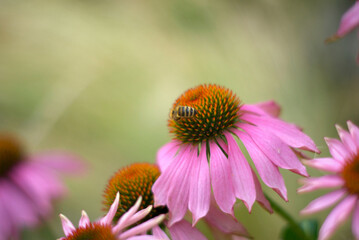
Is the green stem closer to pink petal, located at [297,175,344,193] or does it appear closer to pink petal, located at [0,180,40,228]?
pink petal, located at [297,175,344,193]

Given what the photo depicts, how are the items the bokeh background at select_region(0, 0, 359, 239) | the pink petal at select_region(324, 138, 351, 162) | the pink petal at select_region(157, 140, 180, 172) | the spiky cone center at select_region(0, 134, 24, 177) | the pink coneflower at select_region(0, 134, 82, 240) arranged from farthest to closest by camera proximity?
the bokeh background at select_region(0, 0, 359, 239) < the spiky cone center at select_region(0, 134, 24, 177) < the pink coneflower at select_region(0, 134, 82, 240) < the pink petal at select_region(157, 140, 180, 172) < the pink petal at select_region(324, 138, 351, 162)

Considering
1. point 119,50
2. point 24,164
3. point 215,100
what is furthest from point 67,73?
point 215,100

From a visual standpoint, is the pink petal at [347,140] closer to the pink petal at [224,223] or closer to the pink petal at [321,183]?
the pink petal at [321,183]

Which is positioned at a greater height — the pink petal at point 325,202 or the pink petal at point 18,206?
the pink petal at point 18,206

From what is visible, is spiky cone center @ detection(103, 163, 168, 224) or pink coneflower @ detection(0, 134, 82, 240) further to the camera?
pink coneflower @ detection(0, 134, 82, 240)

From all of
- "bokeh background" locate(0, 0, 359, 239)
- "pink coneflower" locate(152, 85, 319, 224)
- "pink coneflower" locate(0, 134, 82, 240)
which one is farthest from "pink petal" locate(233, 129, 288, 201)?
"bokeh background" locate(0, 0, 359, 239)

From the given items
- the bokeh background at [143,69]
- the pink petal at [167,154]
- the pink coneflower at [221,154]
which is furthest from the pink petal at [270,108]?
the bokeh background at [143,69]

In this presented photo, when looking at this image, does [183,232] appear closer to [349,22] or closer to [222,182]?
[222,182]

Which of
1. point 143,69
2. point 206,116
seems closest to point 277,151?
point 206,116

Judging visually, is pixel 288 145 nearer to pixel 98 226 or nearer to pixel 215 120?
pixel 215 120
